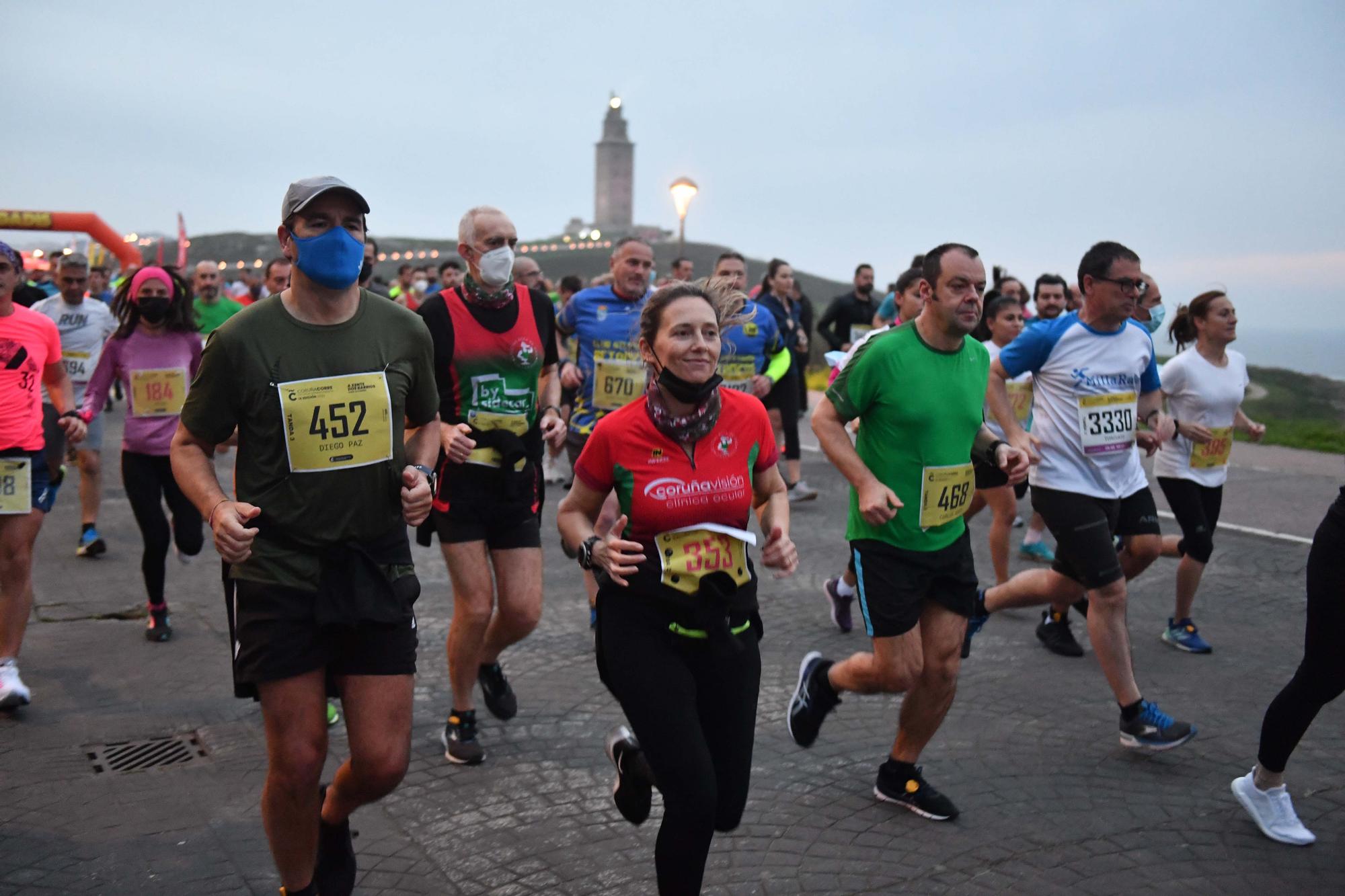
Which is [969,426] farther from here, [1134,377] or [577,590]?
[577,590]

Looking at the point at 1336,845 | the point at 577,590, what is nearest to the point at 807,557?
the point at 577,590

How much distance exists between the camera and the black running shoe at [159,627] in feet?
21.7

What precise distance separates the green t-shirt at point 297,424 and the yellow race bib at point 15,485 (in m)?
2.80

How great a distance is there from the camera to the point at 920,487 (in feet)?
14.2

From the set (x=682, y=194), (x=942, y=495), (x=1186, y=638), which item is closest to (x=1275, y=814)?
(x=942, y=495)

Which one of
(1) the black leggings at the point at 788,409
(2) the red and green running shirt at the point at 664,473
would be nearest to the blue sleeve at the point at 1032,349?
(2) the red and green running shirt at the point at 664,473

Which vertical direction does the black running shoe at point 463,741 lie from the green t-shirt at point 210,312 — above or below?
below

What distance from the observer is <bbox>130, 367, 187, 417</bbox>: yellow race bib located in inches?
260

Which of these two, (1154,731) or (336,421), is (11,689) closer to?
(336,421)

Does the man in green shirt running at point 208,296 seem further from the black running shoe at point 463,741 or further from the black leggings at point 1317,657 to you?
the black leggings at point 1317,657

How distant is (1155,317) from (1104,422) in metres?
2.79

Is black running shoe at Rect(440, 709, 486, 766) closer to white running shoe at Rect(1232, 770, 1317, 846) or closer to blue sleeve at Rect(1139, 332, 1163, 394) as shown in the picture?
white running shoe at Rect(1232, 770, 1317, 846)

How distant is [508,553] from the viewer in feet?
16.6

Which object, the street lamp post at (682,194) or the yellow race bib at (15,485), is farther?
the street lamp post at (682,194)
